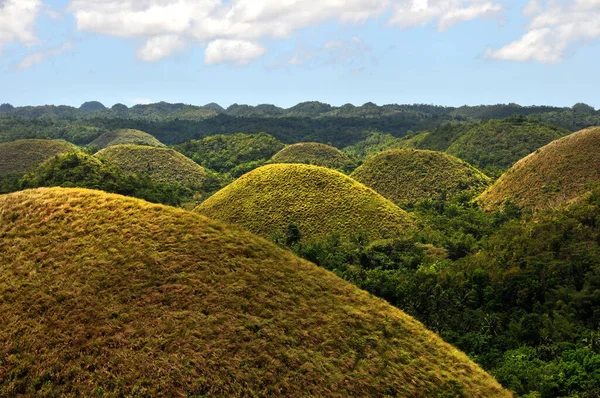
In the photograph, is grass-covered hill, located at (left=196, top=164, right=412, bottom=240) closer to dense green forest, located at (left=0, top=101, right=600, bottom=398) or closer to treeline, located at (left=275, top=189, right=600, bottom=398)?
dense green forest, located at (left=0, top=101, right=600, bottom=398)

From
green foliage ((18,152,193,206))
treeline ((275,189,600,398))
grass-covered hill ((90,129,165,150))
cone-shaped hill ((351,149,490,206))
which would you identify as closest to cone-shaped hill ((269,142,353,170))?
cone-shaped hill ((351,149,490,206))

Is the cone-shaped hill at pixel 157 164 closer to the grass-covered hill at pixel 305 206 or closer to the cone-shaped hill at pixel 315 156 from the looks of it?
the cone-shaped hill at pixel 315 156

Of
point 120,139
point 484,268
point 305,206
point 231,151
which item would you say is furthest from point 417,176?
point 120,139

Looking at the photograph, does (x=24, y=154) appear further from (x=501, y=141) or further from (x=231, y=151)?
(x=501, y=141)

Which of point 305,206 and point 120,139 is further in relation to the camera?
point 120,139

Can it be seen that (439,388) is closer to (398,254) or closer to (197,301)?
(197,301)

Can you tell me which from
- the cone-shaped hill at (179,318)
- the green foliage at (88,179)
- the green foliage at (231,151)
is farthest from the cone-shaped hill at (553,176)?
the green foliage at (231,151)

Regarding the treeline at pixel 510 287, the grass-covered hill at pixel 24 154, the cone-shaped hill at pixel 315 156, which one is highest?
the grass-covered hill at pixel 24 154
